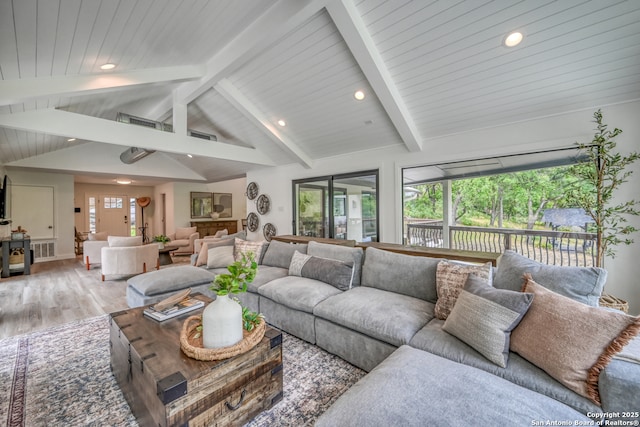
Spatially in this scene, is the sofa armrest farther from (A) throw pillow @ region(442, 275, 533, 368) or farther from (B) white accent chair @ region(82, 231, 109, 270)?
(B) white accent chair @ region(82, 231, 109, 270)

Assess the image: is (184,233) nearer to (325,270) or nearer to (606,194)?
(325,270)

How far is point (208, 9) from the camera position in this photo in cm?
240

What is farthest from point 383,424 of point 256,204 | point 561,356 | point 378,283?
point 256,204

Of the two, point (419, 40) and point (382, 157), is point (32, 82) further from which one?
point (382, 157)

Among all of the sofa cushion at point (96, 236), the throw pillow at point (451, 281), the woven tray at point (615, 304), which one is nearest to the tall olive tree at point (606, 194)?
the woven tray at point (615, 304)

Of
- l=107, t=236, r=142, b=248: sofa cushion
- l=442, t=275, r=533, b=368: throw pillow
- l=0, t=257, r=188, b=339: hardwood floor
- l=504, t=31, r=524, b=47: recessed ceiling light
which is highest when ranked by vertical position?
l=504, t=31, r=524, b=47: recessed ceiling light

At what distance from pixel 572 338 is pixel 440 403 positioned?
2.73 feet

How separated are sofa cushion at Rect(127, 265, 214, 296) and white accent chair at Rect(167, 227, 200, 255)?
439cm

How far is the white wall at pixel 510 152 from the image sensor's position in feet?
9.29

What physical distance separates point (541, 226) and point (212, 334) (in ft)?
20.8

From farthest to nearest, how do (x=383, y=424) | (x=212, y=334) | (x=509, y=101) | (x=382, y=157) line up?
(x=382, y=157) → (x=509, y=101) → (x=212, y=334) → (x=383, y=424)

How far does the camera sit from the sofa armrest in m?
1.15

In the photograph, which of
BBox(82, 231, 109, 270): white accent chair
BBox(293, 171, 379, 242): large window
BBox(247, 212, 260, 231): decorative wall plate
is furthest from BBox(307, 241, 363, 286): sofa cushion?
BBox(82, 231, 109, 270): white accent chair

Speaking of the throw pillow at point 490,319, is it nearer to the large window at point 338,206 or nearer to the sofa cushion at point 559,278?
the sofa cushion at point 559,278
